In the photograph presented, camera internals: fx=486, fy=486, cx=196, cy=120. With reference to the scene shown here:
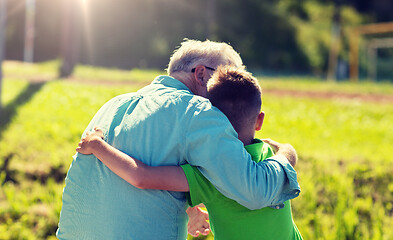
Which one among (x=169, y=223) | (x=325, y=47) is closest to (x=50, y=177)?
(x=169, y=223)

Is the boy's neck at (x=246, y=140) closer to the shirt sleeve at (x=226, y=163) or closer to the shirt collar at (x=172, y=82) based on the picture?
the shirt sleeve at (x=226, y=163)

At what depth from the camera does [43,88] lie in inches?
395

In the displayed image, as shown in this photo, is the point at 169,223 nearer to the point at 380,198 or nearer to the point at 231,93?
the point at 231,93

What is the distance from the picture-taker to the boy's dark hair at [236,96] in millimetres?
1888

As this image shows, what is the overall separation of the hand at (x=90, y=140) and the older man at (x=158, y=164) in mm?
32

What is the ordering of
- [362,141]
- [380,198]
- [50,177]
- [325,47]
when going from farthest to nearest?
[325,47], [362,141], [50,177], [380,198]

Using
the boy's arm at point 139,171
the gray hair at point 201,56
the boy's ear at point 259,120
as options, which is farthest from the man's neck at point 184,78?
the boy's arm at point 139,171

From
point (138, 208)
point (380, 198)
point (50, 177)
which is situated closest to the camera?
point (138, 208)

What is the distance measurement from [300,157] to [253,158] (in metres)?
3.58

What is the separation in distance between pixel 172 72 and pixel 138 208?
66 centimetres

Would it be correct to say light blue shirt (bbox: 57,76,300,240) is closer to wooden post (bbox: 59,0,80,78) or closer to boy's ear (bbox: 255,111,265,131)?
boy's ear (bbox: 255,111,265,131)

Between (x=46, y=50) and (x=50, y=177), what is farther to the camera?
(x=46, y=50)

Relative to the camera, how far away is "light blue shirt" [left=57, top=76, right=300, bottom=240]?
1702 millimetres

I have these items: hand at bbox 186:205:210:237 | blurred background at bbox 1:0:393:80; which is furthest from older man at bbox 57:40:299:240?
blurred background at bbox 1:0:393:80
